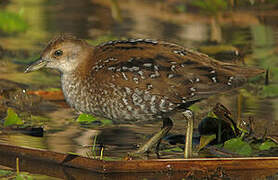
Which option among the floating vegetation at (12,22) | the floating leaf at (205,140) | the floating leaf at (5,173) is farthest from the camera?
the floating vegetation at (12,22)

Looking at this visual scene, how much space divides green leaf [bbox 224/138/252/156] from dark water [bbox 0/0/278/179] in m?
0.33

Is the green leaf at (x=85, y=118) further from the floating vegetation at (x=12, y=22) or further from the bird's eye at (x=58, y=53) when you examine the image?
the floating vegetation at (x=12, y=22)

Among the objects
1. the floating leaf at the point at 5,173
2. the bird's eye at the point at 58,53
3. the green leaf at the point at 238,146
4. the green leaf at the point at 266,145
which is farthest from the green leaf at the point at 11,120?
the green leaf at the point at 266,145

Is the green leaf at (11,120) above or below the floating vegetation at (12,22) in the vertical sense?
below

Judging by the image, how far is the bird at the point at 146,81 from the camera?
651cm

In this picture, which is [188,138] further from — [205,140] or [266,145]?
[266,145]

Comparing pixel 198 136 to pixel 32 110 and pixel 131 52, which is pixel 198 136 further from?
pixel 32 110

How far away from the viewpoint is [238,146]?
6.62 metres

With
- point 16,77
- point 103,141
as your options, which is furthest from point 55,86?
point 103,141

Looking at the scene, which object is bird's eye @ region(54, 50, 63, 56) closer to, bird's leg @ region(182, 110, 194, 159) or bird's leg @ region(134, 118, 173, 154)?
bird's leg @ region(134, 118, 173, 154)

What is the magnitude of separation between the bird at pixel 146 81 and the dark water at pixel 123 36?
43 cm

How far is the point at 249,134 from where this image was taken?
6.81 m

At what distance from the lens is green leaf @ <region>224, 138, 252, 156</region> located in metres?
6.56

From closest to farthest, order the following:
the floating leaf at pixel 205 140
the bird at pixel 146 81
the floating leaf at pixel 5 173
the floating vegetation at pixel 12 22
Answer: the floating leaf at pixel 5 173 < the bird at pixel 146 81 < the floating leaf at pixel 205 140 < the floating vegetation at pixel 12 22
